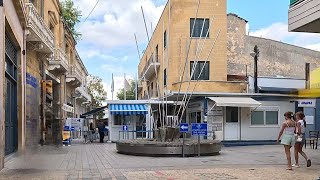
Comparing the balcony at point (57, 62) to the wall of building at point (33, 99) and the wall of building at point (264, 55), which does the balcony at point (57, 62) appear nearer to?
the wall of building at point (33, 99)

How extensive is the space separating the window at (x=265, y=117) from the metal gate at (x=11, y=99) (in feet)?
45.2

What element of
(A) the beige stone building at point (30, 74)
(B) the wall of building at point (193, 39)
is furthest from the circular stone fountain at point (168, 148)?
(B) the wall of building at point (193, 39)

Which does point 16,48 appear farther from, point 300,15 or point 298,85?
point 298,85

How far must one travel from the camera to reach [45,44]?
21.5 meters

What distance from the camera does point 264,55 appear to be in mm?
44688

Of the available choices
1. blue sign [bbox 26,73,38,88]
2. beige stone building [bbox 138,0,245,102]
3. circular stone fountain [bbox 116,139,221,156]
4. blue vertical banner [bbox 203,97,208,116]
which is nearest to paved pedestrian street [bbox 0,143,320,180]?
circular stone fountain [bbox 116,139,221,156]

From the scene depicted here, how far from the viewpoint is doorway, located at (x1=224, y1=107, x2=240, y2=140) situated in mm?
24531

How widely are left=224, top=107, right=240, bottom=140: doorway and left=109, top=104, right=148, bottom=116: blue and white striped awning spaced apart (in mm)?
6477

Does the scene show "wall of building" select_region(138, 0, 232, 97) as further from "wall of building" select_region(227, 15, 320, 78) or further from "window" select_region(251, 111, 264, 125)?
"window" select_region(251, 111, 264, 125)

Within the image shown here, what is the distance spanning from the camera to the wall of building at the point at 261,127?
24.9 m

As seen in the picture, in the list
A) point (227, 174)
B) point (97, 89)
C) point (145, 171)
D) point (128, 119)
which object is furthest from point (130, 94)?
point (227, 174)

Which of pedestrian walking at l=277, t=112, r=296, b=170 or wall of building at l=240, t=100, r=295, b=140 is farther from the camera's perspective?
wall of building at l=240, t=100, r=295, b=140

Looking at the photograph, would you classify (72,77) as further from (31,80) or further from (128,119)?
(31,80)

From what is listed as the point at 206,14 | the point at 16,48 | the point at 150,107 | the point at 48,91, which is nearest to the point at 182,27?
the point at 206,14
